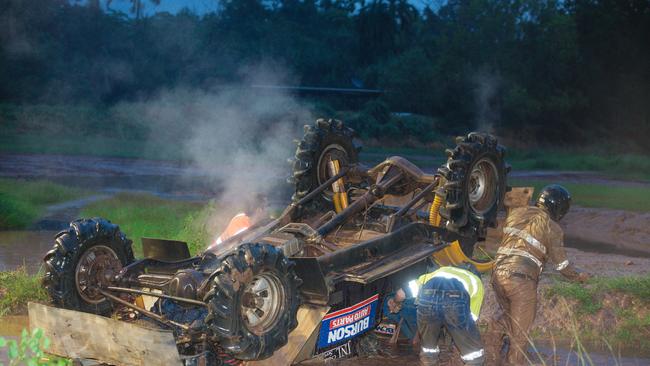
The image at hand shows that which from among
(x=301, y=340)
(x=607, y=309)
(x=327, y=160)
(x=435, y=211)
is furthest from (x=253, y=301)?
(x=607, y=309)

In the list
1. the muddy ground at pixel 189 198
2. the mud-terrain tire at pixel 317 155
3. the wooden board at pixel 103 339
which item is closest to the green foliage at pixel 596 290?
the muddy ground at pixel 189 198

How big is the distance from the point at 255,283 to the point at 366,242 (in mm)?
1424

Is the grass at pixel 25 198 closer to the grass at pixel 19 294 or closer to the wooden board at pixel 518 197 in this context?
the grass at pixel 19 294

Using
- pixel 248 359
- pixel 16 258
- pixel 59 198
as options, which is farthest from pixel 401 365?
pixel 59 198

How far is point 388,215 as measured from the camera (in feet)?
27.3

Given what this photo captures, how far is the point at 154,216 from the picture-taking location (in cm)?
1638

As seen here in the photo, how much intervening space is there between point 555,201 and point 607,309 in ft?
7.34

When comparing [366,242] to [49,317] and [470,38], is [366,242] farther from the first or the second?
[470,38]

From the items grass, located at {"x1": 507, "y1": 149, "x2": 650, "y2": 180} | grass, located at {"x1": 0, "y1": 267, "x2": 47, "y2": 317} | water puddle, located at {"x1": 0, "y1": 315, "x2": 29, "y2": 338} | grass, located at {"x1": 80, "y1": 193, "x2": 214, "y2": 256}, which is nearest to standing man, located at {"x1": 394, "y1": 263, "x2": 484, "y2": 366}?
water puddle, located at {"x1": 0, "y1": 315, "x2": 29, "y2": 338}

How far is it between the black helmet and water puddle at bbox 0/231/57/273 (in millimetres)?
7252

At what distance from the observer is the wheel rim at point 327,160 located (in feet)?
29.8

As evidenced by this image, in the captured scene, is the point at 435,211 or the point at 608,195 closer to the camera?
the point at 435,211

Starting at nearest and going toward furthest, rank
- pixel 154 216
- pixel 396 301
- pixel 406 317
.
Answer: pixel 396 301, pixel 406 317, pixel 154 216

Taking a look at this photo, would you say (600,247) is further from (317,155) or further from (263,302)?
(263,302)
